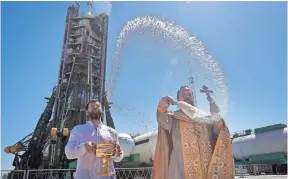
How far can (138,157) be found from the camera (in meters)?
18.9

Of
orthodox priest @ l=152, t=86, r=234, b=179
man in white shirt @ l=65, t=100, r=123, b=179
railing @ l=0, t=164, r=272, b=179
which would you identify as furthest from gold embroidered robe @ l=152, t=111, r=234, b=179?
railing @ l=0, t=164, r=272, b=179

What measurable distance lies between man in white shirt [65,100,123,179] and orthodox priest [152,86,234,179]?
76cm

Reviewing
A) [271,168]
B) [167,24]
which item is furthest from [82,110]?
[167,24]

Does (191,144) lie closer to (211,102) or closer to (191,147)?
(191,147)

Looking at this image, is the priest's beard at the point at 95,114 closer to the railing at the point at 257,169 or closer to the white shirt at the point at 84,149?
the white shirt at the point at 84,149

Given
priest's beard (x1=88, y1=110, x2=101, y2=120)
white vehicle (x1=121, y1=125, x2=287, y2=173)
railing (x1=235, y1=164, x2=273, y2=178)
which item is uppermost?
priest's beard (x1=88, y1=110, x2=101, y2=120)

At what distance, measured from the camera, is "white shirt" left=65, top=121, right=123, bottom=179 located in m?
2.94

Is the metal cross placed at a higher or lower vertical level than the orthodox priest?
higher

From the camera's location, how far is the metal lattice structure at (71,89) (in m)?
25.6

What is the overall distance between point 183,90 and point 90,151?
1.79 meters

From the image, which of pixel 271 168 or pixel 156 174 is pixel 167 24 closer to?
pixel 156 174

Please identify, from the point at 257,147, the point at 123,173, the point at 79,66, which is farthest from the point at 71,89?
the point at 257,147

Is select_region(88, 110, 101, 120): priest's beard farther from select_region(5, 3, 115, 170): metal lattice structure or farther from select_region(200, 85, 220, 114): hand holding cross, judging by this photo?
select_region(5, 3, 115, 170): metal lattice structure

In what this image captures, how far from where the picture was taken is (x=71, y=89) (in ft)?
90.6
